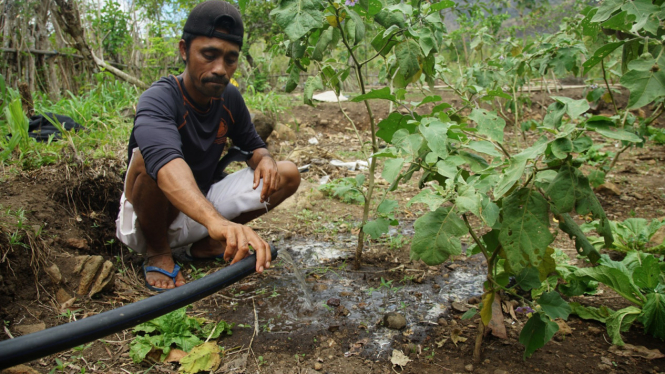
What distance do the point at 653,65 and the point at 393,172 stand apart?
0.77m

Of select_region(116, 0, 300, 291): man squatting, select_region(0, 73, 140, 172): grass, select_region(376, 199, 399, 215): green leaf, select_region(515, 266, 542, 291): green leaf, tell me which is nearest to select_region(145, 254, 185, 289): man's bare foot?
select_region(116, 0, 300, 291): man squatting

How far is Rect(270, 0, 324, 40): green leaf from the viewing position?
4.96 ft

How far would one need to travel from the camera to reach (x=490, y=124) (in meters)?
1.51

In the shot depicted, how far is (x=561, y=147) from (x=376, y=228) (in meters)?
1.04

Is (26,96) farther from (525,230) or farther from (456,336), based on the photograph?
(525,230)

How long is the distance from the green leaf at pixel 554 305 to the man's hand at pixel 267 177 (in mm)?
1527

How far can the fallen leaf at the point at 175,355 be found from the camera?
1.71 meters

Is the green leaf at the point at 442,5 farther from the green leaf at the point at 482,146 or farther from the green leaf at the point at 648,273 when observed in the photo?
the green leaf at the point at 648,273

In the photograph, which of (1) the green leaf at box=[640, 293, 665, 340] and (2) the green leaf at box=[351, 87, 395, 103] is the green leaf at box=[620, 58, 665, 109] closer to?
(2) the green leaf at box=[351, 87, 395, 103]

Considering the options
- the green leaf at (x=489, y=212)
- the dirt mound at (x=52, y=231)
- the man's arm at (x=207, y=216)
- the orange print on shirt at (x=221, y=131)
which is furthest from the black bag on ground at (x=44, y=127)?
the green leaf at (x=489, y=212)

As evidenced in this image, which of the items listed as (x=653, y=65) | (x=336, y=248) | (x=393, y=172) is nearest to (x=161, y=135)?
(x=393, y=172)

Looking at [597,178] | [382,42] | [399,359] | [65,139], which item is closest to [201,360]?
[399,359]

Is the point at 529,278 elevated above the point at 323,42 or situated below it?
below

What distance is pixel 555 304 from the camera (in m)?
1.39
